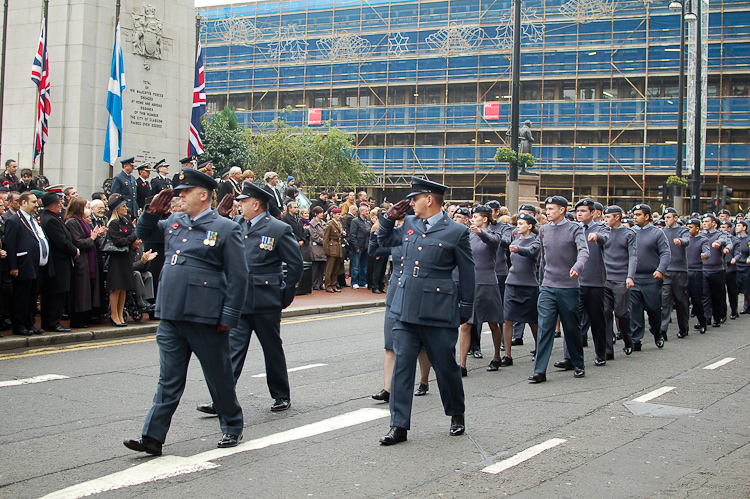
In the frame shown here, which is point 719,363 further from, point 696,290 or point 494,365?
point 696,290

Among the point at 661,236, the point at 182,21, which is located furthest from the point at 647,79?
the point at 661,236

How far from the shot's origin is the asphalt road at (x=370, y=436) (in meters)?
5.27

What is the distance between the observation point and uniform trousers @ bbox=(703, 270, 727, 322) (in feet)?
51.8

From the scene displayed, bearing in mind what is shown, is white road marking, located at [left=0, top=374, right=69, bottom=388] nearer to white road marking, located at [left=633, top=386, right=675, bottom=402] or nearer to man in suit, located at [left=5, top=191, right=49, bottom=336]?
man in suit, located at [left=5, top=191, right=49, bottom=336]

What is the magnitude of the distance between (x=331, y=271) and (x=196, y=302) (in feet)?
46.1

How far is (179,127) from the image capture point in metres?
21.3

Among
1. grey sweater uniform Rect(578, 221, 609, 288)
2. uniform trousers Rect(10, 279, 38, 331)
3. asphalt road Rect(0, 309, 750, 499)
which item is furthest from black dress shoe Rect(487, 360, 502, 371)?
uniform trousers Rect(10, 279, 38, 331)

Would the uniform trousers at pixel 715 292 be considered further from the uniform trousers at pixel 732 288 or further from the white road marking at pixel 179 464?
the white road marking at pixel 179 464

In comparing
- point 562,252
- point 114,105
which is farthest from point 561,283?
point 114,105

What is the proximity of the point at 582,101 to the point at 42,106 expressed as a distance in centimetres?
3256

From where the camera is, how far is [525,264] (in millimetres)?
10469

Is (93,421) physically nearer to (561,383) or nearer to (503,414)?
(503,414)

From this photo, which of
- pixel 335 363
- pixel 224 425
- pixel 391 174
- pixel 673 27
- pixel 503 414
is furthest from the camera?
pixel 391 174

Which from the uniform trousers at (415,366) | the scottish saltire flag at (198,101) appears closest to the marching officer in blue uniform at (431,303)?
the uniform trousers at (415,366)
